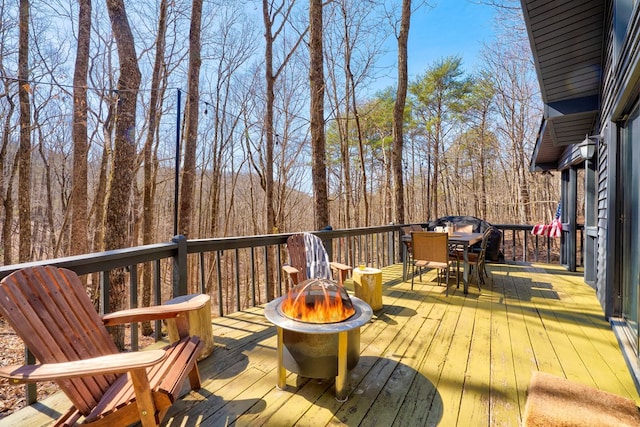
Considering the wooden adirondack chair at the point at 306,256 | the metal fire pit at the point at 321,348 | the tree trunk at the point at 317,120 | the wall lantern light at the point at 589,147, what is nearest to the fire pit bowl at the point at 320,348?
the metal fire pit at the point at 321,348

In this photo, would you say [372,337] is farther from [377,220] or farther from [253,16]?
[377,220]

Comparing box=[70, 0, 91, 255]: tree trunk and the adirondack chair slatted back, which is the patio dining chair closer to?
the adirondack chair slatted back

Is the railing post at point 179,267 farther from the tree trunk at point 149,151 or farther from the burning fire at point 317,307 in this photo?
the tree trunk at point 149,151

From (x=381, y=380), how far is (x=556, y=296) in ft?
11.8

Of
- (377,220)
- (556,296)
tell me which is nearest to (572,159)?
(556,296)

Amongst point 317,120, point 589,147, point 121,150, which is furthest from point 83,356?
point 589,147

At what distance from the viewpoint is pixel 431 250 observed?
→ 4188 mm

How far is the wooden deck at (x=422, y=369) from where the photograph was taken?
1.61 m

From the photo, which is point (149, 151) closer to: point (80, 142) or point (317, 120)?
point (80, 142)

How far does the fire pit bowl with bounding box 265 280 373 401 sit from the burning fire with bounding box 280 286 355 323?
0.04 m

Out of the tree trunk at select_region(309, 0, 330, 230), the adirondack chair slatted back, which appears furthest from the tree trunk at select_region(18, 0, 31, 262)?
the adirondack chair slatted back

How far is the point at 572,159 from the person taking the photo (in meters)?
5.43

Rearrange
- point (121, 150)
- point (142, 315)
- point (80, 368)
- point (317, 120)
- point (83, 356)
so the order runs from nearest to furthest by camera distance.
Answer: point (80, 368), point (83, 356), point (142, 315), point (121, 150), point (317, 120)

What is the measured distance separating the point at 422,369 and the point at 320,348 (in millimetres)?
898
